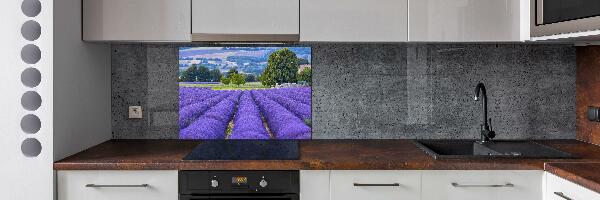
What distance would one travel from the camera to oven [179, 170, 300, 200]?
2424 mm

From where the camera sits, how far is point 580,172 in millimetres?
2172

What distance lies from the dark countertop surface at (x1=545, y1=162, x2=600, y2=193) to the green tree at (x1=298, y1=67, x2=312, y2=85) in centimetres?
128

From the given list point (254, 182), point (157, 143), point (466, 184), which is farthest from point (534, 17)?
point (157, 143)

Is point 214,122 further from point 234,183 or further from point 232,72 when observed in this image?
point 234,183

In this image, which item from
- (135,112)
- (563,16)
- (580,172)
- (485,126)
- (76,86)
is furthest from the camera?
(135,112)

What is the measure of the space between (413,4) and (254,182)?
1098 millimetres

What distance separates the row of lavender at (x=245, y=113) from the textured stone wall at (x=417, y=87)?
0.34 feet

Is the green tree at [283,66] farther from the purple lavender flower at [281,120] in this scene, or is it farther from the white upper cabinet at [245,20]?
the white upper cabinet at [245,20]

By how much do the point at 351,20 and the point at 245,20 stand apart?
0.49 metres

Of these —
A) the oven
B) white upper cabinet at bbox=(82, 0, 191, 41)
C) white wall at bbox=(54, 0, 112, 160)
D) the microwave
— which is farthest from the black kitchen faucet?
white wall at bbox=(54, 0, 112, 160)

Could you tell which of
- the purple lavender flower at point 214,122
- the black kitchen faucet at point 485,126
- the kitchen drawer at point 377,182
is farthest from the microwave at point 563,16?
the purple lavender flower at point 214,122

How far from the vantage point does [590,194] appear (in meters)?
2.01
